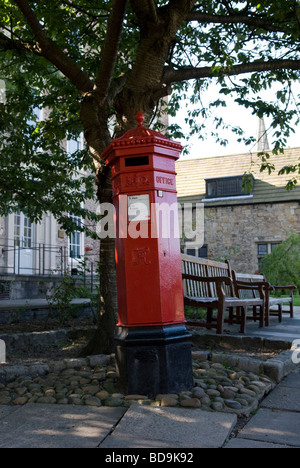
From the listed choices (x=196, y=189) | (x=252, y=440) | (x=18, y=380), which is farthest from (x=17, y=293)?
(x=196, y=189)

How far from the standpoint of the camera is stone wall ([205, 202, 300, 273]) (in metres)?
25.9

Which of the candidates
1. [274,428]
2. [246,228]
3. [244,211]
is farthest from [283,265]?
[274,428]

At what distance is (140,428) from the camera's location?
3191mm

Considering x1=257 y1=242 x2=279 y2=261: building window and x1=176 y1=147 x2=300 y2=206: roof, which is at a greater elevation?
x1=176 y1=147 x2=300 y2=206: roof

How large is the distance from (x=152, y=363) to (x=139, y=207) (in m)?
1.38

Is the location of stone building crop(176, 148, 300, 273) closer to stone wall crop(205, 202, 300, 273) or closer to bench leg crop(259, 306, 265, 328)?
stone wall crop(205, 202, 300, 273)

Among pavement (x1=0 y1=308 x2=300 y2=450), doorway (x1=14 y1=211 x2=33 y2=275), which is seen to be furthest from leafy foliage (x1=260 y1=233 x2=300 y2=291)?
pavement (x1=0 y1=308 x2=300 y2=450)

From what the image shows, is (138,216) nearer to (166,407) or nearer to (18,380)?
(166,407)

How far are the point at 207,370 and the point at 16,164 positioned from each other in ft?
20.2

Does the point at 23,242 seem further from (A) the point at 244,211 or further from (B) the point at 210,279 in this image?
(A) the point at 244,211

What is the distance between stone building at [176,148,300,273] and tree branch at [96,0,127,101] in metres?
19.8

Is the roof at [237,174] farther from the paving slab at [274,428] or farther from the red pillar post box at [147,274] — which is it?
the paving slab at [274,428]

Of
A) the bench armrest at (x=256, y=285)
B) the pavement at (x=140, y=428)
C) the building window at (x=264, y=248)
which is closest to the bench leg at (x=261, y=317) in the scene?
the bench armrest at (x=256, y=285)

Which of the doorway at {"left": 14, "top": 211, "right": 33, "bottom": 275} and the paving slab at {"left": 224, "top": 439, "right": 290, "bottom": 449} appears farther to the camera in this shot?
the doorway at {"left": 14, "top": 211, "right": 33, "bottom": 275}
